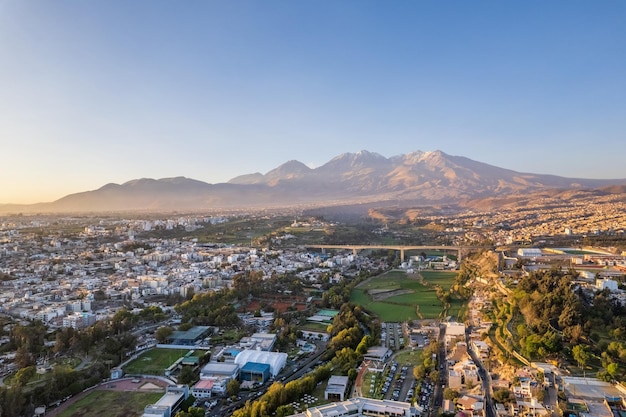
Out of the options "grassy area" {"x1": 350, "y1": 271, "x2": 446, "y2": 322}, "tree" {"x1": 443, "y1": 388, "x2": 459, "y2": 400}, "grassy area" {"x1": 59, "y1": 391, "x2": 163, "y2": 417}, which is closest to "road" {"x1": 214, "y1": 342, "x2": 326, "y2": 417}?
"grassy area" {"x1": 59, "y1": 391, "x2": 163, "y2": 417}

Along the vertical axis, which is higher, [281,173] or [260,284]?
[281,173]

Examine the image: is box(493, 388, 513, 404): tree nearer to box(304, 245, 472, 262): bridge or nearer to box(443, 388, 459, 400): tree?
box(443, 388, 459, 400): tree

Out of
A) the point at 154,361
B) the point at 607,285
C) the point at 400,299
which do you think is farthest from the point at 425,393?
the point at 400,299

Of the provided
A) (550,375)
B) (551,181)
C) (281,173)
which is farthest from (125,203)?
(550,375)

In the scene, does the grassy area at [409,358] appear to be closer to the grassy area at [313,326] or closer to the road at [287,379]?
the road at [287,379]

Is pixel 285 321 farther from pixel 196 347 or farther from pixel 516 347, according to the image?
pixel 516 347

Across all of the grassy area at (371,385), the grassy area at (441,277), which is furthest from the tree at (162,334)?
the grassy area at (441,277)
